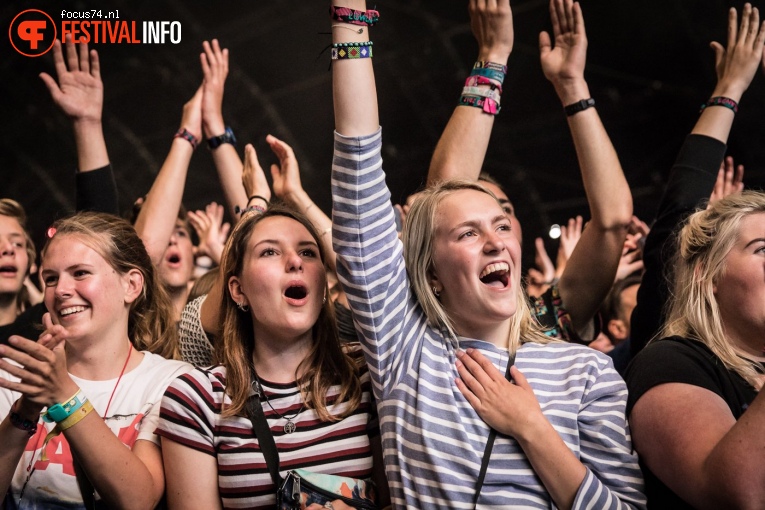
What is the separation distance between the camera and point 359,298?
1.54 meters

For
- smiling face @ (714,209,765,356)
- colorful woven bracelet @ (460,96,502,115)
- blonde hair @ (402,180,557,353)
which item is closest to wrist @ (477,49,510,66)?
colorful woven bracelet @ (460,96,502,115)

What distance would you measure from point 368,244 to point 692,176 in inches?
43.3

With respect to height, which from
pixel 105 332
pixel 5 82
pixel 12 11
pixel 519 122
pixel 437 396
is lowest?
pixel 437 396

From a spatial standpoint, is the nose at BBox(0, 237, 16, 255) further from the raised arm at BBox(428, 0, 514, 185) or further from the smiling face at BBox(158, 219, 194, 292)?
the raised arm at BBox(428, 0, 514, 185)

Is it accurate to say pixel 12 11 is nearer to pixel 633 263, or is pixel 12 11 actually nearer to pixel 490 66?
pixel 490 66

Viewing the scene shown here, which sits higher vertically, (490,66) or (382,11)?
(382,11)

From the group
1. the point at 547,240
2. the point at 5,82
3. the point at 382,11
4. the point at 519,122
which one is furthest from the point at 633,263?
the point at 5,82

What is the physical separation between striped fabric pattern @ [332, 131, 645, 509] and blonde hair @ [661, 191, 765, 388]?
0.73 ft

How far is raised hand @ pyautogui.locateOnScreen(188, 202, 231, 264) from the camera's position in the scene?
3.18 metres

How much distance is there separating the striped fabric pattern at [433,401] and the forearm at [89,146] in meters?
1.12

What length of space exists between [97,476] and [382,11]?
7.85ft

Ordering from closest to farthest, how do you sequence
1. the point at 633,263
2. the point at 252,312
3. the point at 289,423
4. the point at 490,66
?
the point at 289,423 < the point at 252,312 < the point at 490,66 < the point at 633,263

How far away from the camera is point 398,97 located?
3.33 metres

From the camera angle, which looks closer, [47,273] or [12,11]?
[47,273]
